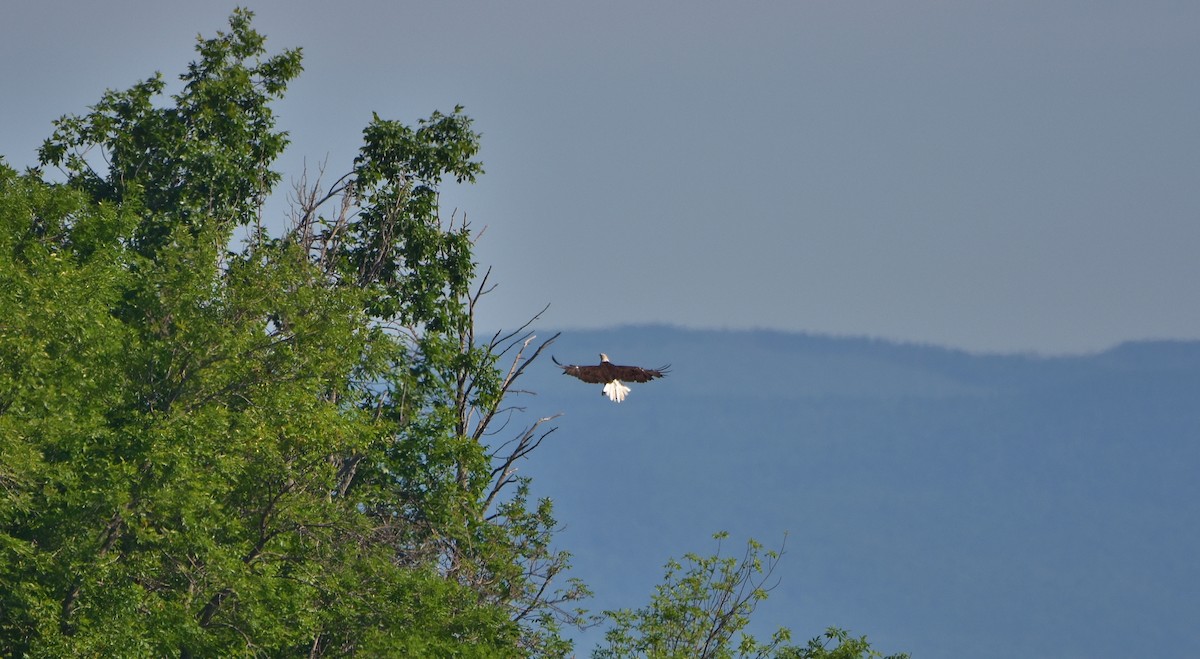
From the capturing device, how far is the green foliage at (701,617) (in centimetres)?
3797

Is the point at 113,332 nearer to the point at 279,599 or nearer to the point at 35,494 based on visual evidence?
the point at 35,494

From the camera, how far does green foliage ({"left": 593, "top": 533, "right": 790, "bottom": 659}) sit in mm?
37969

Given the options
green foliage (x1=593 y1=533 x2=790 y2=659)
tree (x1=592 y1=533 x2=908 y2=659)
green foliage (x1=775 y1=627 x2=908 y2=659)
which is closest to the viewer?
green foliage (x1=775 y1=627 x2=908 y2=659)

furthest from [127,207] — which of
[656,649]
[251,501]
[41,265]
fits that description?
[656,649]

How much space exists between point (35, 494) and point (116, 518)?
1524 mm

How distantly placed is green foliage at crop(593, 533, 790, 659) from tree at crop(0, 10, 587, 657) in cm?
191

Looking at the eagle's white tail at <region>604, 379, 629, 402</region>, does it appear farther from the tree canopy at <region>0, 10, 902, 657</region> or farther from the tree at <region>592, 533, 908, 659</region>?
the tree at <region>592, 533, 908, 659</region>

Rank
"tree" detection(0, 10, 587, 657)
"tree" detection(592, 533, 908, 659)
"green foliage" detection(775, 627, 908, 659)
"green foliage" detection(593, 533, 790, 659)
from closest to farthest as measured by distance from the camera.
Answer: "tree" detection(0, 10, 587, 657) → "green foliage" detection(775, 627, 908, 659) → "tree" detection(592, 533, 908, 659) → "green foliage" detection(593, 533, 790, 659)

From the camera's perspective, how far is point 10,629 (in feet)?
86.9

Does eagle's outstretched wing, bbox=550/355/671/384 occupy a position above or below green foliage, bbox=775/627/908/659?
above

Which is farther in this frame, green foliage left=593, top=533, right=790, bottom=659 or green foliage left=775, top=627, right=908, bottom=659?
green foliage left=593, top=533, right=790, bottom=659

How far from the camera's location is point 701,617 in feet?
126

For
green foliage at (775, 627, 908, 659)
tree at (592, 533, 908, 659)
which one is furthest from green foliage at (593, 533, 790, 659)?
green foliage at (775, 627, 908, 659)

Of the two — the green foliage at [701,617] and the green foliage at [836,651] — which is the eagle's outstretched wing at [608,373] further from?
the green foliage at [836,651]
